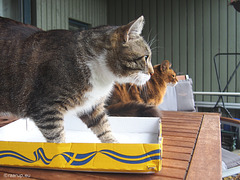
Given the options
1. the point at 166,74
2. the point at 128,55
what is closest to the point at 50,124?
the point at 128,55

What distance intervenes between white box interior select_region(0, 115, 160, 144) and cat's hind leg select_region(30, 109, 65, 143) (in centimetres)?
11

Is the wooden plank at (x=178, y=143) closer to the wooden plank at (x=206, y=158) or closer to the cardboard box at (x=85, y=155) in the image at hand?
the wooden plank at (x=206, y=158)

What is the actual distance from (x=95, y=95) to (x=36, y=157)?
0.27 metres

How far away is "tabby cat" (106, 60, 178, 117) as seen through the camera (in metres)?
1.37

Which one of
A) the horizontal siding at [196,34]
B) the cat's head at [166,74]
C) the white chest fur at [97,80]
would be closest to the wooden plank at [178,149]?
the white chest fur at [97,80]

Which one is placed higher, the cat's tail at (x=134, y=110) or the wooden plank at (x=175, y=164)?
the cat's tail at (x=134, y=110)

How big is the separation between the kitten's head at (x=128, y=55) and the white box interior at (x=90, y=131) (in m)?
0.20

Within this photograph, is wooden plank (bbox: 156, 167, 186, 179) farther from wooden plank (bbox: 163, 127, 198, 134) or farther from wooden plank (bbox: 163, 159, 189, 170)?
wooden plank (bbox: 163, 127, 198, 134)

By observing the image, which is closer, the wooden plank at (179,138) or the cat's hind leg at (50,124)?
the cat's hind leg at (50,124)

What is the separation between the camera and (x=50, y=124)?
72 centimetres

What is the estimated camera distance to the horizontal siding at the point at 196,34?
3753 mm

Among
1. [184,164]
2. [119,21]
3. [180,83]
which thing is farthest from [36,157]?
[119,21]

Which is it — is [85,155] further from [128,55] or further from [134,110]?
[134,110]

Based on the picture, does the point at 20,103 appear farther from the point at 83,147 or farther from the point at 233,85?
the point at 233,85
